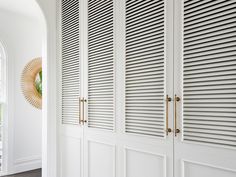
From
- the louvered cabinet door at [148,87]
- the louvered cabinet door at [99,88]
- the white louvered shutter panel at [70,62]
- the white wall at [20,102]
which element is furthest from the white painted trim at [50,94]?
the white wall at [20,102]

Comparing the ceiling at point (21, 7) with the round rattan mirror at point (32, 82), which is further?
the round rattan mirror at point (32, 82)

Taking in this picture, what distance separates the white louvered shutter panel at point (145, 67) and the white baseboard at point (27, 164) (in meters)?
2.84

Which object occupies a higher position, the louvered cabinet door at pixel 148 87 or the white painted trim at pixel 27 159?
the louvered cabinet door at pixel 148 87

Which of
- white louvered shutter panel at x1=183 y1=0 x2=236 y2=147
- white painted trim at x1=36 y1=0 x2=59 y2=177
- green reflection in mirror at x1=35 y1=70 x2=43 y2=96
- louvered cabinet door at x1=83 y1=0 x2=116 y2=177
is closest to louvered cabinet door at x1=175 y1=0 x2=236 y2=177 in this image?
white louvered shutter panel at x1=183 y1=0 x2=236 y2=147

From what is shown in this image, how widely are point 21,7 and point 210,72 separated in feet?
10.7

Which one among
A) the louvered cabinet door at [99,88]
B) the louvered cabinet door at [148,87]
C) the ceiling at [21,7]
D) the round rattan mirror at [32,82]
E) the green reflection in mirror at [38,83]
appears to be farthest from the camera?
the green reflection in mirror at [38,83]

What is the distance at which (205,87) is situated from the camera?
4.84 ft

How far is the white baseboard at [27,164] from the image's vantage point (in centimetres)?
407

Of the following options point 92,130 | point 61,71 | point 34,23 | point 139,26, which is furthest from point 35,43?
point 139,26

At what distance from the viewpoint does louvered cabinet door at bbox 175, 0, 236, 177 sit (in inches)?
53.6

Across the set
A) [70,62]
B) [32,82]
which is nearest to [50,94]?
[70,62]

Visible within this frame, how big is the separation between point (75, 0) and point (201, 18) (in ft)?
4.92

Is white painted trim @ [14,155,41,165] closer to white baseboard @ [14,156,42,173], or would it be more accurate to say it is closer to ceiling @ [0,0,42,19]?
white baseboard @ [14,156,42,173]

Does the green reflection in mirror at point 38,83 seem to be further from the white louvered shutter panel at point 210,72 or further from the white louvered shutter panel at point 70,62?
the white louvered shutter panel at point 210,72
